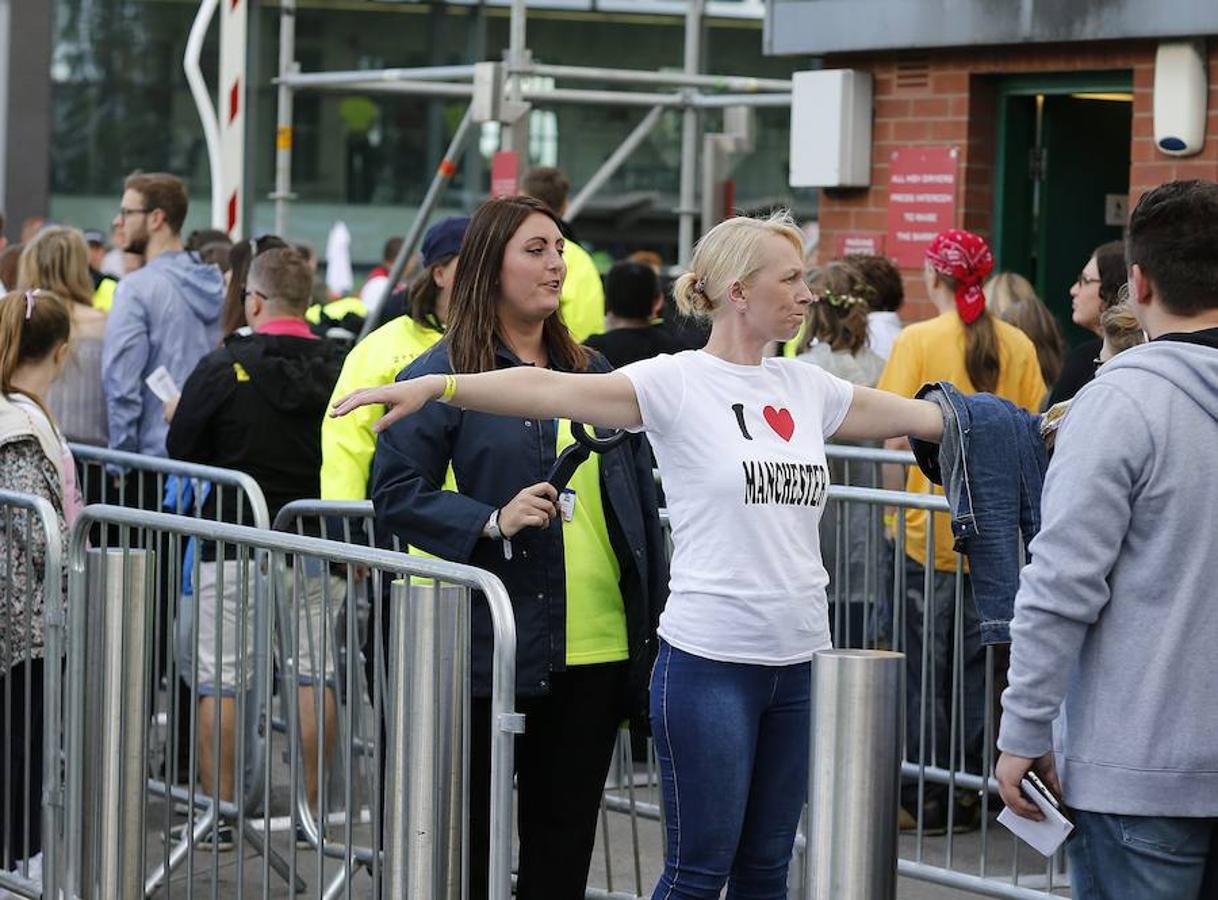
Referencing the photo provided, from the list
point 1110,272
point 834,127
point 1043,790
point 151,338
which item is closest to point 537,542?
point 1043,790

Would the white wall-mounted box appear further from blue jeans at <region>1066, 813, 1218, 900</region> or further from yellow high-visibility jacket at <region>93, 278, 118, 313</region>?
blue jeans at <region>1066, 813, 1218, 900</region>

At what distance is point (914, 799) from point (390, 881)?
3.24 m

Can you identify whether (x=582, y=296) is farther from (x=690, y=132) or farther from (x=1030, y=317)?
(x=690, y=132)

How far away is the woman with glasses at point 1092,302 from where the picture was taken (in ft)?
22.7

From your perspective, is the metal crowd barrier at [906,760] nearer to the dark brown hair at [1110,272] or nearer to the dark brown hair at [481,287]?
the dark brown hair at [1110,272]

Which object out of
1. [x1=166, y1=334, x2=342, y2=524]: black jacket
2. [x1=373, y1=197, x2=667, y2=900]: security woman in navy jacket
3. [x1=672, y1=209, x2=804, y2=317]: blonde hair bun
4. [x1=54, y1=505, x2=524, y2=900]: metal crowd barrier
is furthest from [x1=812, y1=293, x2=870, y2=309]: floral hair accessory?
[x1=672, y1=209, x2=804, y2=317]: blonde hair bun

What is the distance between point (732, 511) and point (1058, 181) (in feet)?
19.9

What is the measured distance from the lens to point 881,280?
9.05 meters

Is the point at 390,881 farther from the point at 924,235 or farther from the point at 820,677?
the point at 924,235

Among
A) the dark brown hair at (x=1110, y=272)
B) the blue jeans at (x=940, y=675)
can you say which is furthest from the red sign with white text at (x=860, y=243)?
the blue jeans at (x=940, y=675)

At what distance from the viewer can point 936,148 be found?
9.73 metres

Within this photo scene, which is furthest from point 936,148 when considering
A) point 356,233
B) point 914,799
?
point 356,233

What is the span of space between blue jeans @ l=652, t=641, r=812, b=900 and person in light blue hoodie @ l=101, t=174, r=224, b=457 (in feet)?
14.5

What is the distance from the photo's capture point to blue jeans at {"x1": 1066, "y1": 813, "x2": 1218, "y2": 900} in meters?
3.49
